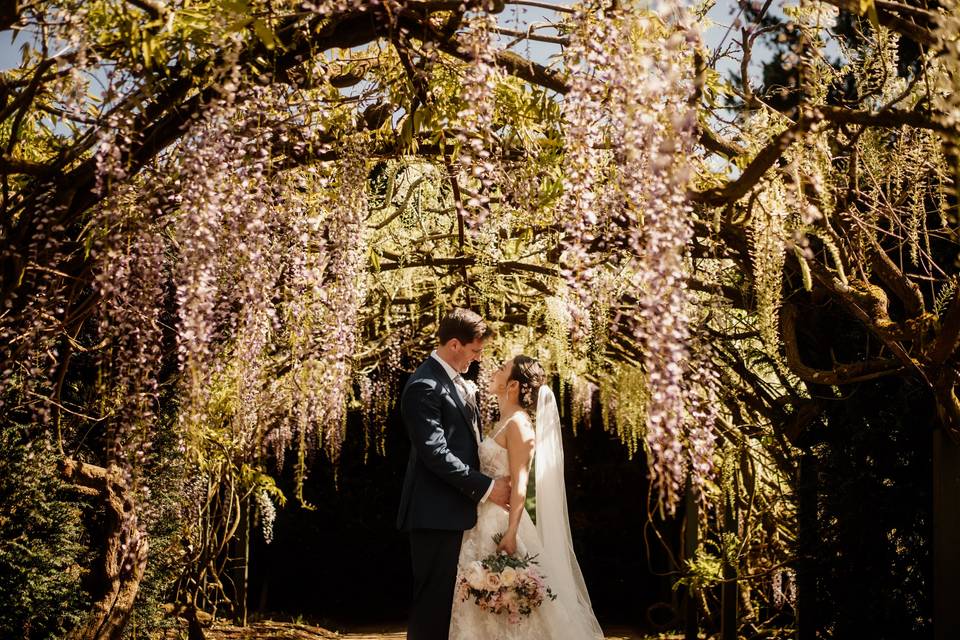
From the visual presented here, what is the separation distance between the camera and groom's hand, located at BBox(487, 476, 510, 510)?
307 centimetres

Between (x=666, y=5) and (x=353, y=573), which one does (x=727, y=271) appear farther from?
(x=353, y=573)

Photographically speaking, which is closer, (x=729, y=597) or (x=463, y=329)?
(x=463, y=329)

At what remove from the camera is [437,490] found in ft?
9.67

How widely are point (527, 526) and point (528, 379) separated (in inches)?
22.6

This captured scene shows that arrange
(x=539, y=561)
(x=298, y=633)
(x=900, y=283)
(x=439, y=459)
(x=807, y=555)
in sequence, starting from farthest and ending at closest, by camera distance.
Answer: (x=298, y=633) < (x=807, y=555) < (x=539, y=561) < (x=439, y=459) < (x=900, y=283)

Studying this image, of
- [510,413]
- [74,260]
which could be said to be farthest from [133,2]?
[510,413]

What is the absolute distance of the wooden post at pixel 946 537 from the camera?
2652 millimetres

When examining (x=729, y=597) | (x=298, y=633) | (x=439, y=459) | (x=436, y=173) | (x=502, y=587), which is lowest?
(x=298, y=633)

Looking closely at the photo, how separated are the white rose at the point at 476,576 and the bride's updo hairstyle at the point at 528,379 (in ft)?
2.24

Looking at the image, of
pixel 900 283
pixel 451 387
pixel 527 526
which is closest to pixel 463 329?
pixel 451 387

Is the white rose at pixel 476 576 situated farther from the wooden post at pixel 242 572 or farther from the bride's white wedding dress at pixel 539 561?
the wooden post at pixel 242 572

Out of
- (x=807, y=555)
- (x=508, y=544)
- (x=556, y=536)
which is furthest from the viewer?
(x=807, y=555)

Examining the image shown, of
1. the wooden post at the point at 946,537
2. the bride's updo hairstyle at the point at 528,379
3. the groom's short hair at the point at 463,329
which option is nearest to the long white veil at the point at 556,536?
the bride's updo hairstyle at the point at 528,379

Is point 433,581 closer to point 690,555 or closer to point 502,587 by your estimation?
point 502,587
